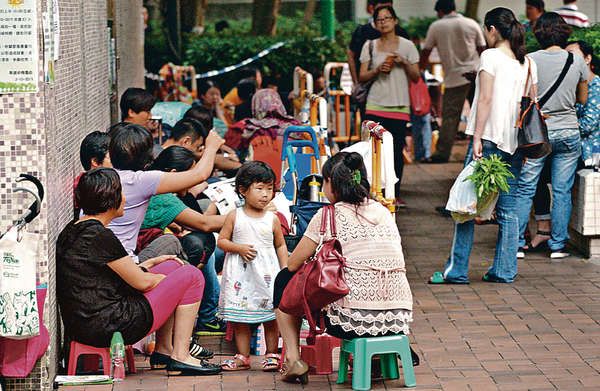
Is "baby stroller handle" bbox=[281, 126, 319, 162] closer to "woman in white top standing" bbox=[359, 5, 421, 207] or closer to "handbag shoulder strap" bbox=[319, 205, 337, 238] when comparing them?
"handbag shoulder strap" bbox=[319, 205, 337, 238]

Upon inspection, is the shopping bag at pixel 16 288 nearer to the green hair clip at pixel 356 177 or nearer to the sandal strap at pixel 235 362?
the sandal strap at pixel 235 362

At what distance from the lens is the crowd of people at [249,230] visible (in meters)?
6.16

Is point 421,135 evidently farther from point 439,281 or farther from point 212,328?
point 212,328

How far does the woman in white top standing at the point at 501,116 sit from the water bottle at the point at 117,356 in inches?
130

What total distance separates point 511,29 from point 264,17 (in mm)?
11333

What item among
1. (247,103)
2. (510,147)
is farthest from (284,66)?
(510,147)

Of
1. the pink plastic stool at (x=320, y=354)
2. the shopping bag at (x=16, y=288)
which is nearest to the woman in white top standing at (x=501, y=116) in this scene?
the pink plastic stool at (x=320, y=354)

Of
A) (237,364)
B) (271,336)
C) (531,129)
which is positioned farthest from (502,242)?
(237,364)

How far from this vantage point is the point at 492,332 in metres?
7.45

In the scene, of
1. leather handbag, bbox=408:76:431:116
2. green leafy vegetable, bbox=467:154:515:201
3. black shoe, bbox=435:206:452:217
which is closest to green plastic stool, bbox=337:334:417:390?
green leafy vegetable, bbox=467:154:515:201

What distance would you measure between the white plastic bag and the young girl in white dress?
2.06 m

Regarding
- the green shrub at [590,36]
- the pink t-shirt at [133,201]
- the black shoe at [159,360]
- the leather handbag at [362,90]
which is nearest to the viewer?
the black shoe at [159,360]

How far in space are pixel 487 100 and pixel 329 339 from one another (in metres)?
2.84

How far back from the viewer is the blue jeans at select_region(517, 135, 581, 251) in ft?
30.8
